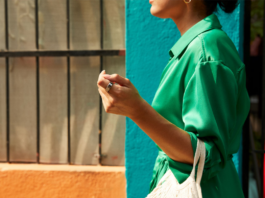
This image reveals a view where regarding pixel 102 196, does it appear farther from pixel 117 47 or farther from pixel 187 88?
pixel 187 88

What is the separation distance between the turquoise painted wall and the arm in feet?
4.10

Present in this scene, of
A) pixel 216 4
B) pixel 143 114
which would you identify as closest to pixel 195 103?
pixel 143 114

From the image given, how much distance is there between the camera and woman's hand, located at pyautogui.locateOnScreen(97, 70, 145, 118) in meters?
0.96

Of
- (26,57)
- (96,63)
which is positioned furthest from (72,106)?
(26,57)

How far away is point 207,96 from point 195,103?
0.15ft

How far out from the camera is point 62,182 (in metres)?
2.58

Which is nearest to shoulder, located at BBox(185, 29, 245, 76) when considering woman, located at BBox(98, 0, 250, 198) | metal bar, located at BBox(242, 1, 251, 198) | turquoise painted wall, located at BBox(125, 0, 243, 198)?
woman, located at BBox(98, 0, 250, 198)

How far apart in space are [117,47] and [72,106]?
2.11ft

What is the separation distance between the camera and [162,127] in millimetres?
1018

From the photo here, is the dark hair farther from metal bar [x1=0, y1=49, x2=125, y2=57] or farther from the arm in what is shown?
metal bar [x1=0, y1=49, x2=125, y2=57]

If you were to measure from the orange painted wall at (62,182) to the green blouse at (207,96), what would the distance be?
4.72 feet

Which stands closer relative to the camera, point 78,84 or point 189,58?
point 189,58

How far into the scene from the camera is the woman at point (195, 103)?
1.00 metres

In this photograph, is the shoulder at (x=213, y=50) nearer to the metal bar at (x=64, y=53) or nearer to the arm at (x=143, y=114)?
the arm at (x=143, y=114)
